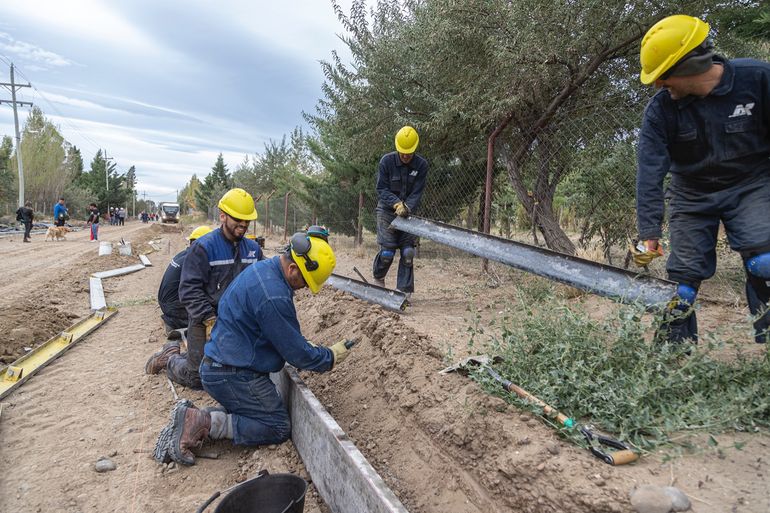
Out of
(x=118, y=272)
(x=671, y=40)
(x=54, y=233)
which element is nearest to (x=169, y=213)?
(x=54, y=233)

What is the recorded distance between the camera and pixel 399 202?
557cm

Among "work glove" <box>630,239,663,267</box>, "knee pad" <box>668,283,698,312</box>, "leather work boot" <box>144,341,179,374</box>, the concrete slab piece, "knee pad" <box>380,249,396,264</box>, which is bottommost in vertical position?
the concrete slab piece

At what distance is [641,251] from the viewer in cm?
287

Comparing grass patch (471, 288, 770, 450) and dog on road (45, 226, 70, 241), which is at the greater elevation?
grass patch (471, 288, 770, 450)

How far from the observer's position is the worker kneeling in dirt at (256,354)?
302cm

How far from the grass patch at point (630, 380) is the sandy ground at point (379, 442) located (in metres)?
0.13

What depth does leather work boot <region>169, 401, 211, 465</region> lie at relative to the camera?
3.01 m

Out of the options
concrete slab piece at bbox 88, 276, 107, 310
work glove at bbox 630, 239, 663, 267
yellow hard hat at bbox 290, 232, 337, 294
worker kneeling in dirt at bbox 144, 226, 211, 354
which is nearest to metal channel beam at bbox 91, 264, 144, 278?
concrete slab piece at bbox 88, 276, 107, 310

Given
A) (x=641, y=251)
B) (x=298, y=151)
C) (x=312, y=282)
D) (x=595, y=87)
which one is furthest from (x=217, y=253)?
(x=298, y=151)

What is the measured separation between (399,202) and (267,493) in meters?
3.72

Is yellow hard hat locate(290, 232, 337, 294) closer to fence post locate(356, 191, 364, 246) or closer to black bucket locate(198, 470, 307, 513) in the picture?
black bucket locate(198, 470, 307, 513)

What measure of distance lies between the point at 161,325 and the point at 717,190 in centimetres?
628

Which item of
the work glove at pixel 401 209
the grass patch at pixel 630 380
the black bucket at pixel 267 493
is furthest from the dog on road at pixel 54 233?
the grass patch at pixel 630 380

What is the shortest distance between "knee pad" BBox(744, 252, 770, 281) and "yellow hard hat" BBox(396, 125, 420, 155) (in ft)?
11.3
